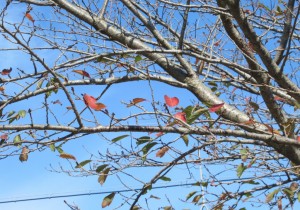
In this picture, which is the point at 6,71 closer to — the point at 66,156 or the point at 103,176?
the point at 66,156

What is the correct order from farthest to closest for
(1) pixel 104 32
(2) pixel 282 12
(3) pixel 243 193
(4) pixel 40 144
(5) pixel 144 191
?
(1) pixel 104 32 → (2) pixel 282 12 → (3) pixel 243 193 → (5) pixel 144 191 → (4) pixel 40 144

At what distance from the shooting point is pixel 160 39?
3.21 metres

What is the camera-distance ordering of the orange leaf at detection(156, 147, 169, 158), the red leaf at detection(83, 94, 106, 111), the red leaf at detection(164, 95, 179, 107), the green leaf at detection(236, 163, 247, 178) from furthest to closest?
the green leaf at detection(236, 163, 247, 178) < the orange leaf at detection(156, 147, 169, 158) < the red leaf at detection(164, 95, 179, 107) < the red leaf at detection(83, 94, 106, 111)

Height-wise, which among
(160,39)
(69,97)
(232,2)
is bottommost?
(69,97)

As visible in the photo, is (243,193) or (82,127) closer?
(82,127)

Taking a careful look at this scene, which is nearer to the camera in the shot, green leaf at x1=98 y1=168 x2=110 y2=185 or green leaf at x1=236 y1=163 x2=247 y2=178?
green leaf at x1=98 y1=168 x2=110 y2=185

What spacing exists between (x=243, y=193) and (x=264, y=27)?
172 centimetres

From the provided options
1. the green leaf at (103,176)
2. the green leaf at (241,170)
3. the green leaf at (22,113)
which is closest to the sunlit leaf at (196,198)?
the green leaf at (241,170)

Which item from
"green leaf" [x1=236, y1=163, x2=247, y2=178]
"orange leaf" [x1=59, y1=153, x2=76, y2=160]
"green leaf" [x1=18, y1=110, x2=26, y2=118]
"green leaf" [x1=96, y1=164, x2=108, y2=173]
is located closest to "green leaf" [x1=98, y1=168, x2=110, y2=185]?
"green leaf" [x1=96, y1=164, x2=108, y2=173]

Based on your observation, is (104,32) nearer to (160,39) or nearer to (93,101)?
(160,39)

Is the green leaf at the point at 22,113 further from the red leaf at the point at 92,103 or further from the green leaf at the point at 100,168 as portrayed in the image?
the red leaf at the point at 92,103

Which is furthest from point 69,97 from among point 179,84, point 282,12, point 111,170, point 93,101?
point 282,12

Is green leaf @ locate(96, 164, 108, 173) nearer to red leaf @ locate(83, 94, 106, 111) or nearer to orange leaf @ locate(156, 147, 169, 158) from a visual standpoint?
orange leaf @ locate(156, 147, 169, 158)

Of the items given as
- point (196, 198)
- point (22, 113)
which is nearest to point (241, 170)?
point (196, 198)
